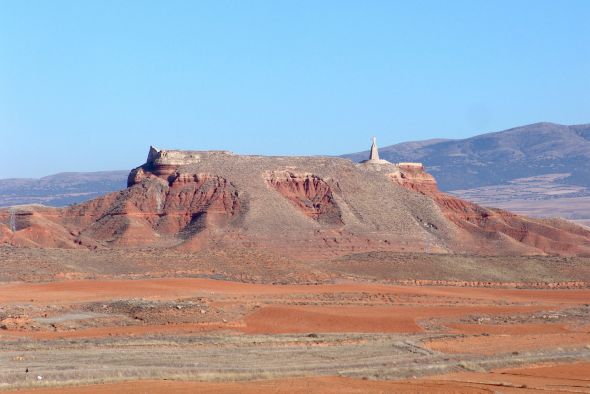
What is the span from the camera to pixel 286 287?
69.9 metres

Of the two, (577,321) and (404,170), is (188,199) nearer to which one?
(404,170)

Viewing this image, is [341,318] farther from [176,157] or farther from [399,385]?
[176,157]

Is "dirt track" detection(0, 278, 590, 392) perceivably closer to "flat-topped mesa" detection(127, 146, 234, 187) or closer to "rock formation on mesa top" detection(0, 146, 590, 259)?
"rock formation on mesa top" detection(0, 146, 590, 259)

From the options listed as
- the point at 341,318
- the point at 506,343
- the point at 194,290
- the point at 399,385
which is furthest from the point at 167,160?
the point at 399,385

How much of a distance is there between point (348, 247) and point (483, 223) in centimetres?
2186

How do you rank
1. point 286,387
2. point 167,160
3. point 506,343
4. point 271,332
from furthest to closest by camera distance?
1. point 167,160
2. point 271,332
3. point 506,343
4. point 286,387

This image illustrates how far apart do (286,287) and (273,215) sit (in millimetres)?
21286

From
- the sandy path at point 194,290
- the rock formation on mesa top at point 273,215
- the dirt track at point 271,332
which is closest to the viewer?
the dirt track at point 271,332

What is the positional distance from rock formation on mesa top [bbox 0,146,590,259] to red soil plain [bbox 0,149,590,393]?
21cm

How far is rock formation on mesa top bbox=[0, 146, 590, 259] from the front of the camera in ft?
286

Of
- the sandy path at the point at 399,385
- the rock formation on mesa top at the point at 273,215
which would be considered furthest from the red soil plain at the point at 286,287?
the rock formation on mesa top at the point at 273,215

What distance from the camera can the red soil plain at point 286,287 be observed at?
3612 centimetres

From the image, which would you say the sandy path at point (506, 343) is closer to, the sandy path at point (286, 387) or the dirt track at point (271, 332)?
the dirt track at point (271, 332)

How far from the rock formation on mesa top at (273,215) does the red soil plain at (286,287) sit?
0.68 ft
